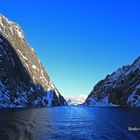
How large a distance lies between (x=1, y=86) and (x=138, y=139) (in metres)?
165

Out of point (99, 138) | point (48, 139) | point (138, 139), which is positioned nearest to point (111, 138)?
point (99, 138)

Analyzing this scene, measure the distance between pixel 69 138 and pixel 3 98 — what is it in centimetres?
15016

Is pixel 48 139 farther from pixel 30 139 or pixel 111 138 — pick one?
pixel 111 138

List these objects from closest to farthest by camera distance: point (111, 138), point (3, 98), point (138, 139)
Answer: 1. point (138, 139)
2. point (111, 138)
3. point (3, 98)

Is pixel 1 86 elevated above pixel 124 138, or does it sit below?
above

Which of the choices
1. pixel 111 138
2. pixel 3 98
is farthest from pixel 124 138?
pixel 3 98

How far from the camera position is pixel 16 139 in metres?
43.3

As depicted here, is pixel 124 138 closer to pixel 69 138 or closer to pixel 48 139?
pixel 69 138

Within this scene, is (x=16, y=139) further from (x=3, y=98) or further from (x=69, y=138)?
(x=3, y=98)

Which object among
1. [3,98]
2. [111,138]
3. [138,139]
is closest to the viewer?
[138,139]

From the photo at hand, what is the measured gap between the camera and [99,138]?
46.6 m

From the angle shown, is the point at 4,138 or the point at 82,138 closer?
the point at 4,138

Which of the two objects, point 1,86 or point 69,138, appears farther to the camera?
point 1,86

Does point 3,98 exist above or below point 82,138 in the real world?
above
